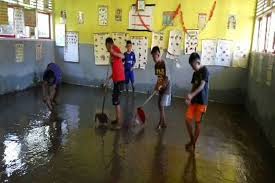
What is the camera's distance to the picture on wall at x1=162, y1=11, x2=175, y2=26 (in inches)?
364

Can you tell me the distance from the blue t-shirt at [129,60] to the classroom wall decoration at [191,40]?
1638mm

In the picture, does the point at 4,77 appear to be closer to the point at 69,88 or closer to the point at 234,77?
the point at 69,88

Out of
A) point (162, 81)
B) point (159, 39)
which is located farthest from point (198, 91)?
point (159, 39)

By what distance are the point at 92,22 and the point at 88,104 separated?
12.4 ft

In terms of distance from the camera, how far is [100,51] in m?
10.5

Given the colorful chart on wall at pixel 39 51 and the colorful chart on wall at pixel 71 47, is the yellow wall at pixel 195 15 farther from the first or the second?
the colorful chart on wall at pixel 39 51

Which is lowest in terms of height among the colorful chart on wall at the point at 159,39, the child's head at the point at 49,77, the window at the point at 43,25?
the child's head at the point at 49,77

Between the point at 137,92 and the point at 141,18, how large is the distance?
238 cm

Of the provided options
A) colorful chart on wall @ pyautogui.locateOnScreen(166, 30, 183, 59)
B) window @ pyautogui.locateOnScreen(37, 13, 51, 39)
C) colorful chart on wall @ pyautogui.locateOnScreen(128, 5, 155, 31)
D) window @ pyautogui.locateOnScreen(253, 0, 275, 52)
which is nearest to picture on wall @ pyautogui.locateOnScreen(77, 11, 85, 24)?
window @ pyautogui.locateOnScreen(37, 13, 51, 39)

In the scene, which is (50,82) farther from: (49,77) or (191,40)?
(191,40)

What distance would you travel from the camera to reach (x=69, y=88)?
33.8 ft

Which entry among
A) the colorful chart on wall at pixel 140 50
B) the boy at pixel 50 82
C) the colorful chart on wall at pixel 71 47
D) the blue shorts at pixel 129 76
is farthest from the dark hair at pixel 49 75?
the colorful chart on wall at pixel 71 47

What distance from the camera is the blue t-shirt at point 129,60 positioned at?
9195 mm

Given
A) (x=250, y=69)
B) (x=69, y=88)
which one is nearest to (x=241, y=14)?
(x=250, y=69)
